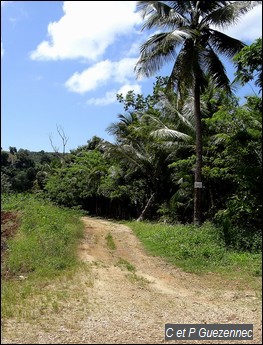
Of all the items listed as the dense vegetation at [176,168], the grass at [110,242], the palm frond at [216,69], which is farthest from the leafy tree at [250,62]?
the grass at [110,242]

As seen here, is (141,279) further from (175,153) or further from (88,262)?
(175,153)

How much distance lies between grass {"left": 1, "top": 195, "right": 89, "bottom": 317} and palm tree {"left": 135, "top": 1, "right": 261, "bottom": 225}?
16.9 ft

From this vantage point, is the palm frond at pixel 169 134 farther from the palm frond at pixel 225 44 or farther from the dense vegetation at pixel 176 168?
the palm frond at pixel 225 44

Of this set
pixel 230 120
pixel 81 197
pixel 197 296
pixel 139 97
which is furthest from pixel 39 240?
pixel 139 97

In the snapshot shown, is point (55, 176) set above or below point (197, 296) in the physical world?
above

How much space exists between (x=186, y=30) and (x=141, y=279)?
8.16 metres

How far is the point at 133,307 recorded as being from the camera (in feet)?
20.1

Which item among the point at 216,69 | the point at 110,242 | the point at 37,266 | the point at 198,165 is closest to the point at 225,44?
the point at 216,69

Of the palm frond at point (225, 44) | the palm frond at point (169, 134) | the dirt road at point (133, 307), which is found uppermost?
the palm frond at point (225, 44)

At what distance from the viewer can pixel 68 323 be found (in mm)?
5277

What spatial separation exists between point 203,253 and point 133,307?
3.82m

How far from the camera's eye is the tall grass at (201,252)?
8.39 meters

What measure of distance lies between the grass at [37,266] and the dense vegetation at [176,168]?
1.54 meters

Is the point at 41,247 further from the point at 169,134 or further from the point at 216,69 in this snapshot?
the point at 169,134
